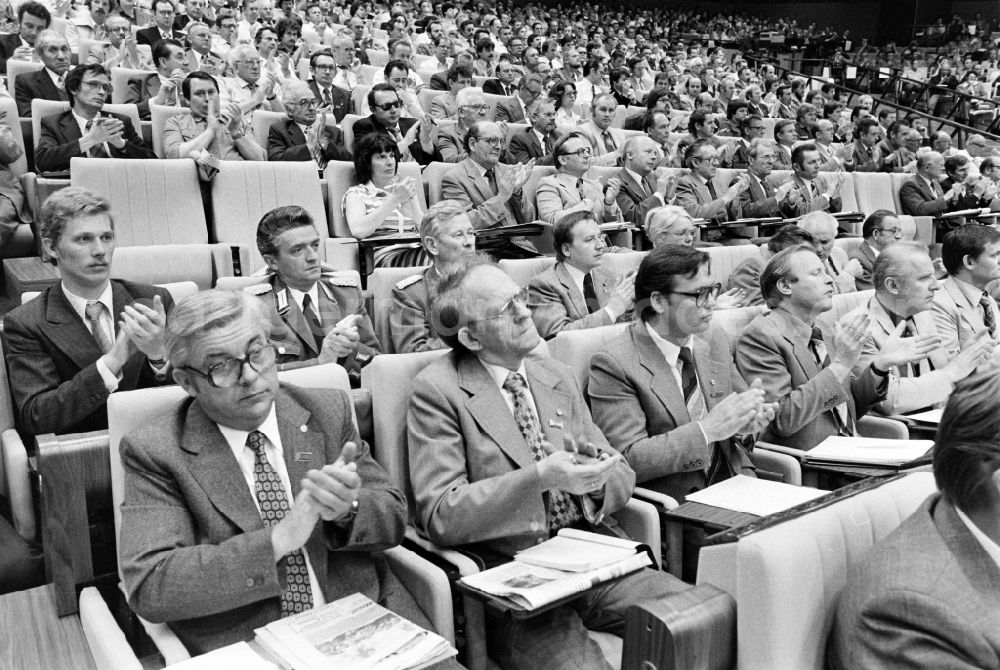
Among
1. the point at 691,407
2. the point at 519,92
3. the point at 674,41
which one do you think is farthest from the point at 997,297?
the point at 674,41

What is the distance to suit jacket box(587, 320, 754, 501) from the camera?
5.66 ft

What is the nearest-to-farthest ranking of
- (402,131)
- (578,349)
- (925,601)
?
(925,601) → (578,349) → (402,131)

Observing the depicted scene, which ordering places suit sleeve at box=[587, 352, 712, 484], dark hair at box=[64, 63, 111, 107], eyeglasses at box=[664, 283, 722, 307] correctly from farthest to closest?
dark hair at box=[64, 63, 111, 107]
eyeglasses at box=[664, 283, 722, 307]
suit sleeve at box=[587, 352, 712, 484]

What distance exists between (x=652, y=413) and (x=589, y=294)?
1.10 metres

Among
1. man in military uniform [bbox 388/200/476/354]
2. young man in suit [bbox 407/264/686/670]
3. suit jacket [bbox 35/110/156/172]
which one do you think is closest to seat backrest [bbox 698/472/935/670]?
young man in suit [bbox 407/264/686/670]

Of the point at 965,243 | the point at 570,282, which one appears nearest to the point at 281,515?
the point at 570,282

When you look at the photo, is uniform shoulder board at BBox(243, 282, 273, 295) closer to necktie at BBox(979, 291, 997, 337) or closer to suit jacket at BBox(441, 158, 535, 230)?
suit jacket at BBox(441, 158, 535, 230)

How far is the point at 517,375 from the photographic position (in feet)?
5.30

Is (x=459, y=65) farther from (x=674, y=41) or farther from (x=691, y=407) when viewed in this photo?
(x=674, y=41)

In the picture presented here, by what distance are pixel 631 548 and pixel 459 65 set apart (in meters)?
4.98

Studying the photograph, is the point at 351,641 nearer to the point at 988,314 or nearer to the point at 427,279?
the point at 427,279

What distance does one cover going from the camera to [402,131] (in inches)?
188

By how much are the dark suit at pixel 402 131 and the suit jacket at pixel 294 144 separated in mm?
96

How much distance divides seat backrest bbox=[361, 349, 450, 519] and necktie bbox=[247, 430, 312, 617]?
1.11ft
